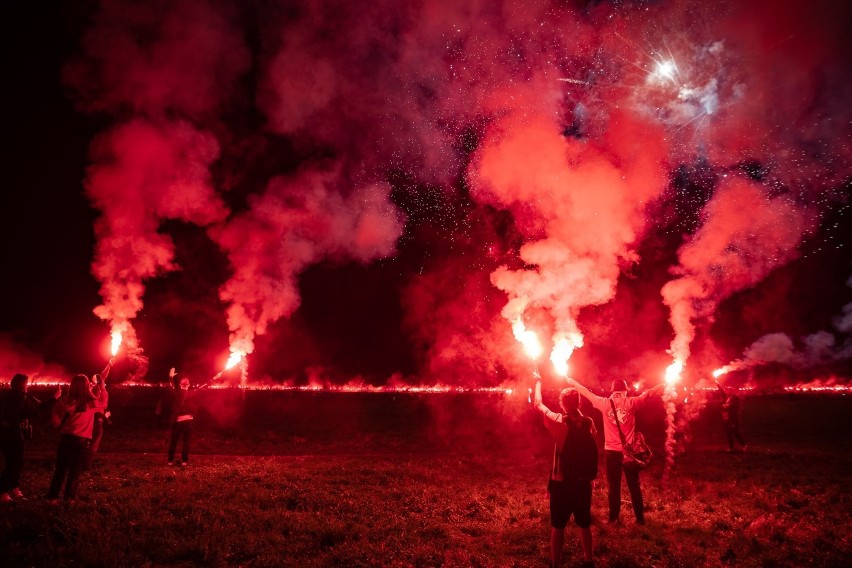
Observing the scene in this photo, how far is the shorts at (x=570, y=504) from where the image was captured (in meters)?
6.73

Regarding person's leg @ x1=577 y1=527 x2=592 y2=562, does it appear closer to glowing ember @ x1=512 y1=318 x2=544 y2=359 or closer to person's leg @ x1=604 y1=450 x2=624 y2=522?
person's leg @ x1=604 y1=450 x2=624 y2=522

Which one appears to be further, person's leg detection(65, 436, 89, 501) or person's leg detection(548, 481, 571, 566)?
person's leg detection(65, 436, 89, 501)

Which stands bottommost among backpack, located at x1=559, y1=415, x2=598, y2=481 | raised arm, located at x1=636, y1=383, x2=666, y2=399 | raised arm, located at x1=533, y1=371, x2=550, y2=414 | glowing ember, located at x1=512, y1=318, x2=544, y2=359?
backpack, located at x1=559, y1=415, x2=598, y2=481

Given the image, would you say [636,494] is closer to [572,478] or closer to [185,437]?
[572,478]

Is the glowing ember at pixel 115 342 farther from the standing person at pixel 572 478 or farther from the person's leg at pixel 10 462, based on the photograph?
the standing person at pixel 572 478

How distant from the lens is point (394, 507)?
9.80 meters

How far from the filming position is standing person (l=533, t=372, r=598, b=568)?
22.2ft

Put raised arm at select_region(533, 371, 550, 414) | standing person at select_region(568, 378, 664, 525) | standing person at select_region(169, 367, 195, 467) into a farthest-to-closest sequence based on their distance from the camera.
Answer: standing person at select_region(169, 367, 195, 467) → standing person at select_region(568, 378, 664, 525) → raised arm at select_region(533, 371, 550, 414)

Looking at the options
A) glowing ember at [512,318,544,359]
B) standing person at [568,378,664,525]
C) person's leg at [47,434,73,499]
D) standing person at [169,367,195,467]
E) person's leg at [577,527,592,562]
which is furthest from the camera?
standing person at [169,367,195,467]

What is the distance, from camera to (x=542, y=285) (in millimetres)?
14688

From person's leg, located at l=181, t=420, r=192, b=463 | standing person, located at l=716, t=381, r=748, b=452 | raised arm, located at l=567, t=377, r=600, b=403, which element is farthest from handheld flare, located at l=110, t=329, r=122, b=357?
standing person, located at l=716, t=381, r=748, b=452

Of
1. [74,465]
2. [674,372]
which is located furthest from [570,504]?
[74,465]

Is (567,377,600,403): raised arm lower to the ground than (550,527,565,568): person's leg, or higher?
higher

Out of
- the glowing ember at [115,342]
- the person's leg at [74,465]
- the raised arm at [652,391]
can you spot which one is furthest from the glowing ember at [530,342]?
the glowing ember at [115,342]
